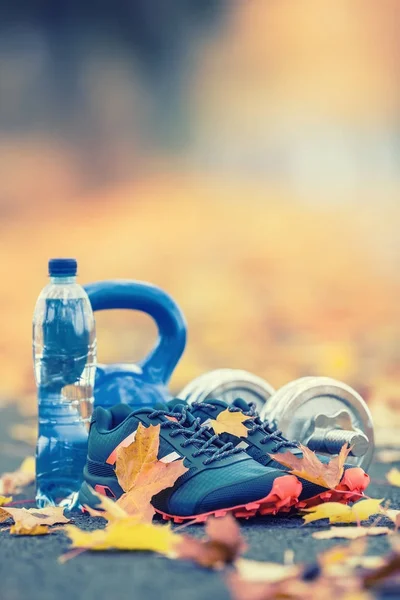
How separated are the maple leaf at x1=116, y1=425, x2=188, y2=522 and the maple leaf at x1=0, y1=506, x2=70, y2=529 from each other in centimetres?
20

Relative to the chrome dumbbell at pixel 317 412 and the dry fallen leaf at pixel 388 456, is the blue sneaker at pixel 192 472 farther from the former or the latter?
the dry fallen leaf at pixel 388 456

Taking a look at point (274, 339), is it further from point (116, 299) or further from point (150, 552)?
point (150, 552)

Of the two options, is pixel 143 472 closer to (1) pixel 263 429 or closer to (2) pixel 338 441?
(1) pixel 263 429

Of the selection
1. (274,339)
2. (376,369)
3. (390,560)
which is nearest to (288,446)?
(390,560)

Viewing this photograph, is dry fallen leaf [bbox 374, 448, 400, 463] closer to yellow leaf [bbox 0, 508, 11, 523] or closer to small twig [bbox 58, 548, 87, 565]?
yellow leaf [bbox 0, 508, 11, 523]

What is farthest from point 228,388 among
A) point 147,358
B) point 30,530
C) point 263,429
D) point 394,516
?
point 30,530

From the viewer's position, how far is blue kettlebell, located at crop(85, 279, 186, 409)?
126 inches

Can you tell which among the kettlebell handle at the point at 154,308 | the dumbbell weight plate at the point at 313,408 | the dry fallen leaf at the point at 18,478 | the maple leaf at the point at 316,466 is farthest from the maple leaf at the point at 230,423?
the dry fallen leaf at the point at 18,478

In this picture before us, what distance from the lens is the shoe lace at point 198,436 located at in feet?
8.25

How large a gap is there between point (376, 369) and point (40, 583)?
5.36 meters

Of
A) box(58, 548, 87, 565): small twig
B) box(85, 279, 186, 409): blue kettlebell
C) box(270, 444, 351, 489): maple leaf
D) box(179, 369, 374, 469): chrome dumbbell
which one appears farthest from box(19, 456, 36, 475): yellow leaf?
box(58, 548, 87, 565): small twig

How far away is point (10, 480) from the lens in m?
3.56

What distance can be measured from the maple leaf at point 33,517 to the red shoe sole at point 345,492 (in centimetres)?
64

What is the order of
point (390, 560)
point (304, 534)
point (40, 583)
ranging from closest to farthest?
point (390, 560) → point (40, 583) → point (304, 534)
